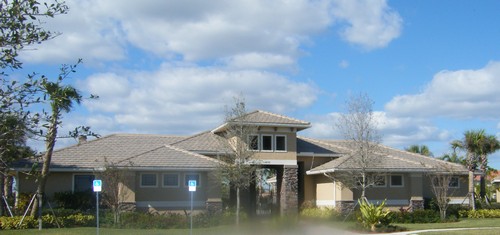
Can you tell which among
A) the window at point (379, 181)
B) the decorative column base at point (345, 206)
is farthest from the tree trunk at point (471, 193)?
the decorative column base at point (345, 206)

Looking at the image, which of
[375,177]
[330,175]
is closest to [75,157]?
[330,175]

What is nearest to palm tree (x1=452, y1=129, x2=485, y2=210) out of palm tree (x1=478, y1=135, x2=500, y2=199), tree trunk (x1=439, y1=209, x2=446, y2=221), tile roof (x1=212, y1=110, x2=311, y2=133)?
palm tree (x1=478, y1=135, x2=500, y2=199)

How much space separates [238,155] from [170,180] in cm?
495

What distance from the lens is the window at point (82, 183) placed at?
35.0 meters

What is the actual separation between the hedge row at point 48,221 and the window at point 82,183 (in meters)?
4.57

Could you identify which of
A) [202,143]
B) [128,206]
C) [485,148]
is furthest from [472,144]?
[128,206]

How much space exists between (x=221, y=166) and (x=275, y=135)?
7.01m

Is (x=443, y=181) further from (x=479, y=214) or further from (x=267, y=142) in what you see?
(x=267, y=142)

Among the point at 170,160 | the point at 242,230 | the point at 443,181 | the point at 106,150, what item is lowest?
the point at 242,230

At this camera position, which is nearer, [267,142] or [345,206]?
[345,206]

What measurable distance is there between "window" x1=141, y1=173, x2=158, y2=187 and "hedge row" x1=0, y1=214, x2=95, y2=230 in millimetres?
4649

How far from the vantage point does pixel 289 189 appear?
1547 inches

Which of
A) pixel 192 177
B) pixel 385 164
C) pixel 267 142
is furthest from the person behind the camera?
pixel 267 142

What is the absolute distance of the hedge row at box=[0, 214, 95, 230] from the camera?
27.9 m
